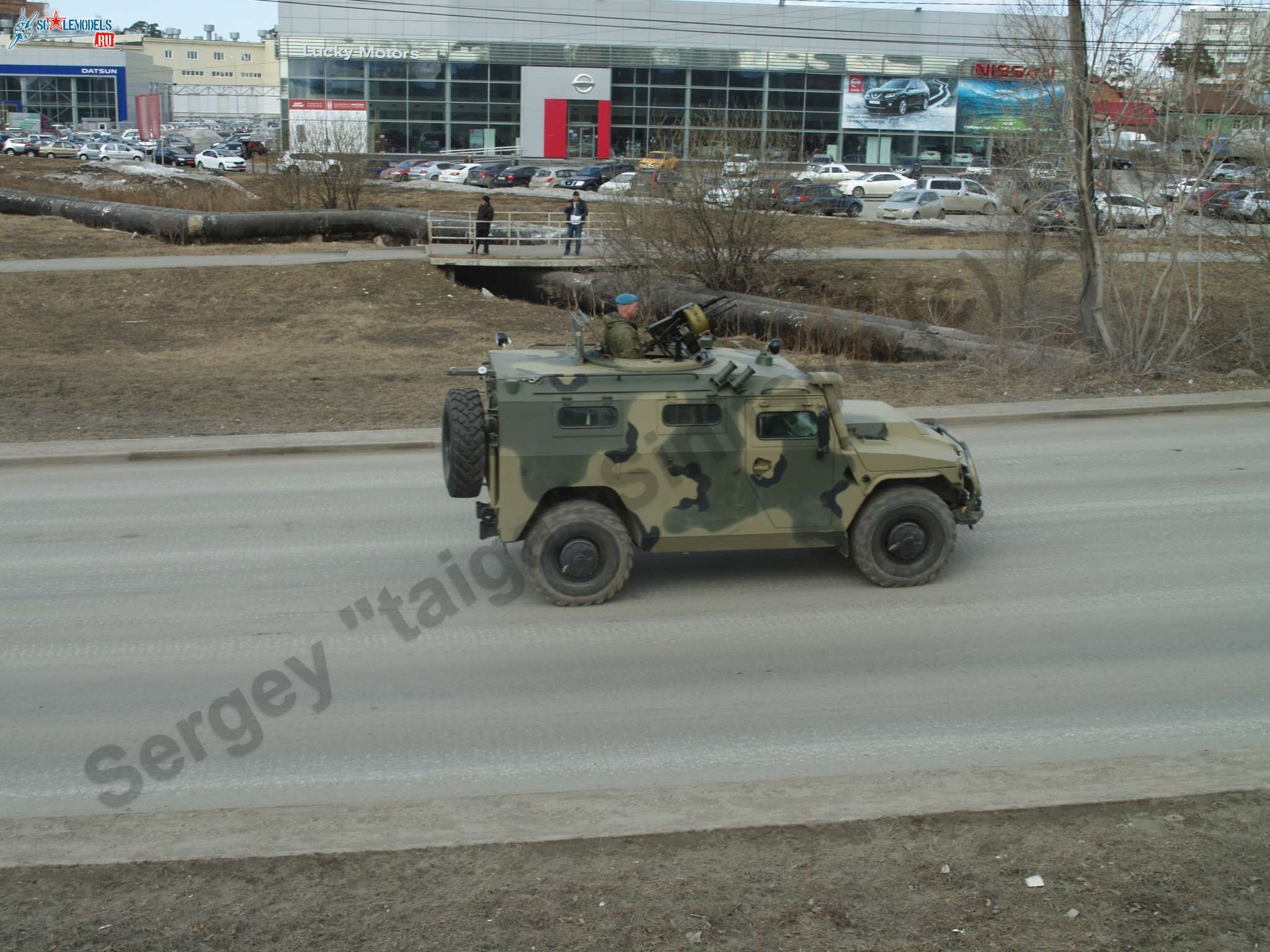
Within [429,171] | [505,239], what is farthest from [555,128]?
[505,239]

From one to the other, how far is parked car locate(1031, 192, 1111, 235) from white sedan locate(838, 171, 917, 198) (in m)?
36.9

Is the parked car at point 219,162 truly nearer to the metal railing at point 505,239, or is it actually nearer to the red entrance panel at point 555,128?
the red entrance panel at point 555,128

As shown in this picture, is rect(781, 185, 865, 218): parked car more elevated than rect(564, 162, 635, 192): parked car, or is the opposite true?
rect(564, 162, 635, 192): parked car

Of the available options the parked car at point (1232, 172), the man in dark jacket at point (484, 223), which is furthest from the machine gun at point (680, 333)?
the man in dark jacket at point (484, 223)

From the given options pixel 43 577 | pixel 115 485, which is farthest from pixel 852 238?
pixel 43 577

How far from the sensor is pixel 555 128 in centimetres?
8100

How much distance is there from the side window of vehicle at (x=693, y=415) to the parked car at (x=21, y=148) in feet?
253

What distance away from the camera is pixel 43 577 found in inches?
403

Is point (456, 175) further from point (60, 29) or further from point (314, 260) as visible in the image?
point (60, 29)

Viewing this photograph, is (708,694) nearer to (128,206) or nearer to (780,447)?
(780,447)

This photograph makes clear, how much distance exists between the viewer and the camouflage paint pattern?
8977 millimetres

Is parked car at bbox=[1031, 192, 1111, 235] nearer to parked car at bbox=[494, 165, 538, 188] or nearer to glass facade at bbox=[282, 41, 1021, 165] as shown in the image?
parked car at bbox=[494, 165, 538, 188]

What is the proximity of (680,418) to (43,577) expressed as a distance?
565cm

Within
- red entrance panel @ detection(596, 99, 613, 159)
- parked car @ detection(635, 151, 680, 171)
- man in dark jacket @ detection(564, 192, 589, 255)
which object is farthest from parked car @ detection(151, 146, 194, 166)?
parked car @ detection(635, 151, 680, 171)
